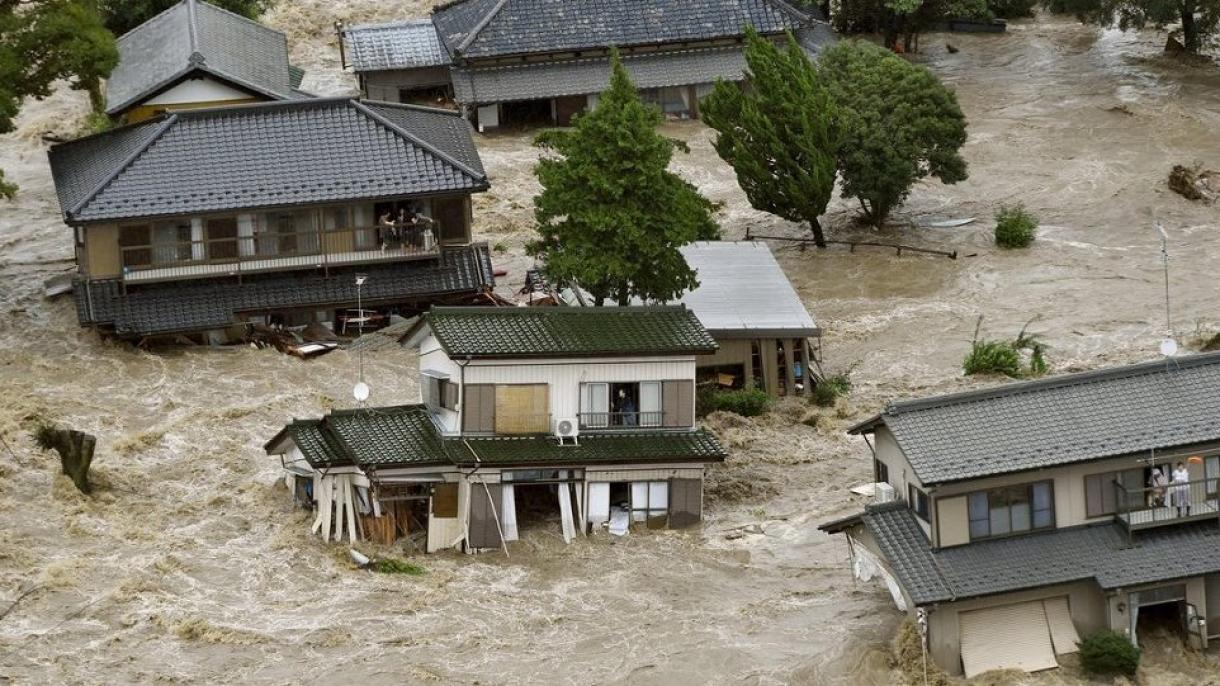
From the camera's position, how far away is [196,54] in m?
66.9

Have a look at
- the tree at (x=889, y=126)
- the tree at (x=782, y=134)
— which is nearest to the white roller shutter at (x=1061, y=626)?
the tree at (x=782, y=134)

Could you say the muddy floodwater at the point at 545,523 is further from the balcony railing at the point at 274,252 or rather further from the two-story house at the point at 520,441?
the balcony railing at the point at 274,252

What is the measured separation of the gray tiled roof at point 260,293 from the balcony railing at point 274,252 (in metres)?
0.47

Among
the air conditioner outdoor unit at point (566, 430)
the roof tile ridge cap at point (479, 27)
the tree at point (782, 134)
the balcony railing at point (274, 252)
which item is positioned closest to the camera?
the air conditioner outdoor unit at point (566, 430)

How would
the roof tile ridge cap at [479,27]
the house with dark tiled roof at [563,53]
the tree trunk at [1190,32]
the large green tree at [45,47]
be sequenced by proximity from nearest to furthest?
the large green tree at [45,47] → the roof tile ridge cap at [479,27] → the house with dark tiled roof at [563,53] → the tree trunk at [1190,32]

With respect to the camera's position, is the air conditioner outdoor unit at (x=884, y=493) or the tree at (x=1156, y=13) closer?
the air conditioner outdoor unit at (x=884, y=493)

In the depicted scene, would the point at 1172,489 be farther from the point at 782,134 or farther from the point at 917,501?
the point at 782,134

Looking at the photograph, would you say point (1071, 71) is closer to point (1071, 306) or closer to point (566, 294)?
point (1071, 306)

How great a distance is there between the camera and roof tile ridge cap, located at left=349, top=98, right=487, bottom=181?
196 feet

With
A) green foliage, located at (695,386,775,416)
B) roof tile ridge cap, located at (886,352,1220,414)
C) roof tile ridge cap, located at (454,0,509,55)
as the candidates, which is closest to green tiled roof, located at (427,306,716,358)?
green foliage, located at (695,386,775,416)

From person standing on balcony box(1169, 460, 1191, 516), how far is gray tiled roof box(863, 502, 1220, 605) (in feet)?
1.30

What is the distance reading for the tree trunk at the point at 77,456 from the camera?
4834 cm

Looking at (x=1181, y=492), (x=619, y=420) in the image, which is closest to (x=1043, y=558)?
(x=1181, y=492)

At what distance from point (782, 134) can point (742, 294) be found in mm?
A: 8560
